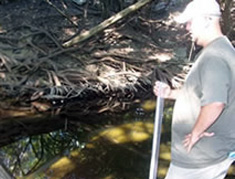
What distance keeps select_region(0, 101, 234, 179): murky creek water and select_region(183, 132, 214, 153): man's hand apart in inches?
86.7

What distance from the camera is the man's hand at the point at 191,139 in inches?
91.2

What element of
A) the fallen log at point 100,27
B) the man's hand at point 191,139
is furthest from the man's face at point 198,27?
the fallen log at point 100,27

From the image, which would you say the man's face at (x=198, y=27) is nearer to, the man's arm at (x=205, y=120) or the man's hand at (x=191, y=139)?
the man's arm at (x=205, y=120)

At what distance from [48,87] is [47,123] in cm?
55

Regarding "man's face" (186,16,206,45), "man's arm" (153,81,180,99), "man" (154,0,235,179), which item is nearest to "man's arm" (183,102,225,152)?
"man" (154,0,235,179)

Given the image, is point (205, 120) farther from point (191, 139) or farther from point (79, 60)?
point (79, 60)

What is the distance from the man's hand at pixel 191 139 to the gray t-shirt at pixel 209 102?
0.03 m

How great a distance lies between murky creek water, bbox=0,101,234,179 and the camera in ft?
15.0

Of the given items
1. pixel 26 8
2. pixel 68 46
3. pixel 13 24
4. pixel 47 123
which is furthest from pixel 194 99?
pixel 26 8

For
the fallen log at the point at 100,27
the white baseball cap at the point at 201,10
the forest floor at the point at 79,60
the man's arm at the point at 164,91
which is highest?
→ the white baseball cap at the point at 201,10

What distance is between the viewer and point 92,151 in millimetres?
4938

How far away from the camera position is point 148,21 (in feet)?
25.5

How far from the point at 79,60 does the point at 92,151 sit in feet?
6.33

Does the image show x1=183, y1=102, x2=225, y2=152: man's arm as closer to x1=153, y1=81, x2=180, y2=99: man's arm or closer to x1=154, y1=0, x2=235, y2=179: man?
x1=154, y1=0, x2=235, y2=179: man
